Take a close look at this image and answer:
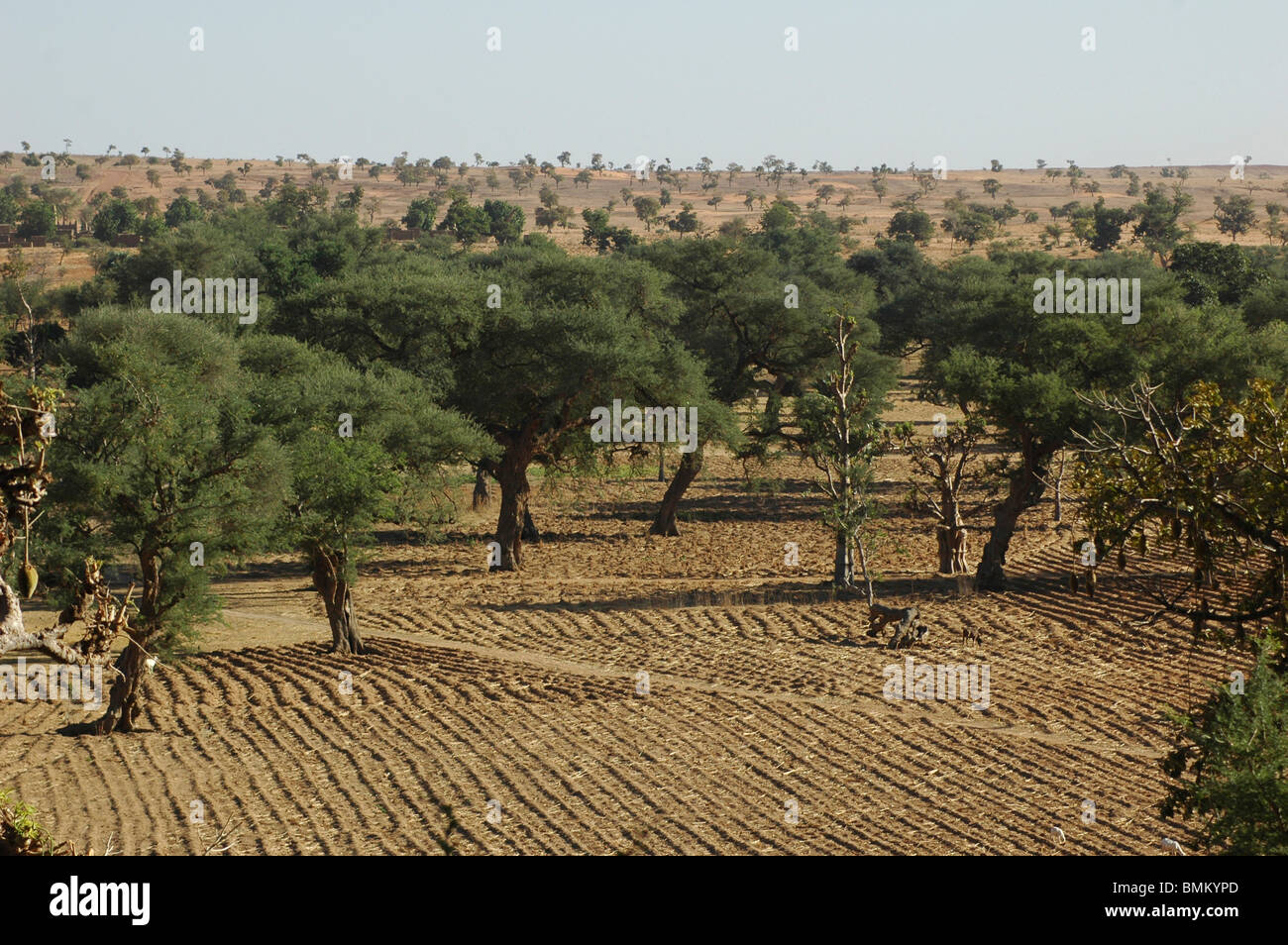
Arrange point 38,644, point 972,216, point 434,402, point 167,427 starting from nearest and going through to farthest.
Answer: point 38,644 < point 167,427 < point 434,402 < point 972,216

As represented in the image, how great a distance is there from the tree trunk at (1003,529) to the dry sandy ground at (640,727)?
1058mm

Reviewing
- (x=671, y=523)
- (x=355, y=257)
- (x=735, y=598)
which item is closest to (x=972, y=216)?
(x=355, y=257)

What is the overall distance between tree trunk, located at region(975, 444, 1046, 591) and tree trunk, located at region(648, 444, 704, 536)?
10056mm

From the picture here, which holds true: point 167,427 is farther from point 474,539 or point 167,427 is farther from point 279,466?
point 474,539

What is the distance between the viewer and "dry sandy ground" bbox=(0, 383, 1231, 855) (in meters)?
16.4

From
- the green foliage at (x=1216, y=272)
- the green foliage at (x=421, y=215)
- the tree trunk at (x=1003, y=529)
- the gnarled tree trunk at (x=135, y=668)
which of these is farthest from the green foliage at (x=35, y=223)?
the tree trunk at (x=1003, y=529)

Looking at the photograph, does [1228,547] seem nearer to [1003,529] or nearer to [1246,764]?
[1246,764]

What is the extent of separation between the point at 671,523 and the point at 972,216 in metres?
87.8

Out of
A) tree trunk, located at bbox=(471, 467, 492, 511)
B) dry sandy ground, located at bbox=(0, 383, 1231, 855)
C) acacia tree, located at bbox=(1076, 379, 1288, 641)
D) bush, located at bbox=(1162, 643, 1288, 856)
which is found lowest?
dry sandy ground, located at bbox=(0, 383, 1231, 855)

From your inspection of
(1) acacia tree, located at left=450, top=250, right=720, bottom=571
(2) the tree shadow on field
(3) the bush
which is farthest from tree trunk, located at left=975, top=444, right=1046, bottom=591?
(3) the bush

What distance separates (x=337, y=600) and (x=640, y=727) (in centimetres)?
856

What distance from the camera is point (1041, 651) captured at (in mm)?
24078

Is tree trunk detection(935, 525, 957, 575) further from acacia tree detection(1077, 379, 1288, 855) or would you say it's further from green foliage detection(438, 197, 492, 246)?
green foliage detection(438, 197, 492, 246)
